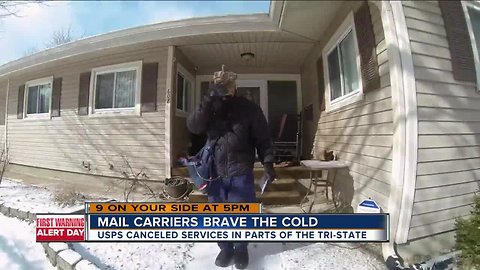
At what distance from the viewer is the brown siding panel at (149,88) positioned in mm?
3941

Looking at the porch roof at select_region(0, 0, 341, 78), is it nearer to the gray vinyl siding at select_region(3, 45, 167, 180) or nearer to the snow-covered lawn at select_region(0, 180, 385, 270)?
the gray vinyl siding at select_region(3, 45, 167, 180)

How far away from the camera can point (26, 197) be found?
8.80ft

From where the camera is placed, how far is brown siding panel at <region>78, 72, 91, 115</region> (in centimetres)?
423

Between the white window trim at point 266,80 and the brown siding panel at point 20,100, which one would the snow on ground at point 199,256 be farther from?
the brown siding panel at point 20,100

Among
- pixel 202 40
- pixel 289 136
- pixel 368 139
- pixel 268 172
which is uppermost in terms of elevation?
pixel 202 40

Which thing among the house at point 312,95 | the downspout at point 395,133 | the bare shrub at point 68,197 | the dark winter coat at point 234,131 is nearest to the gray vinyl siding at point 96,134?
the house at point 312,95

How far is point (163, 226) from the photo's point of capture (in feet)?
4.35

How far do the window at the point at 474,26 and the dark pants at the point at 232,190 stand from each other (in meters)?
1.47

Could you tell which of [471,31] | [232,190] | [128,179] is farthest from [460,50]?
[128,179]

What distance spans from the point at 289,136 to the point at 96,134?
350 cm

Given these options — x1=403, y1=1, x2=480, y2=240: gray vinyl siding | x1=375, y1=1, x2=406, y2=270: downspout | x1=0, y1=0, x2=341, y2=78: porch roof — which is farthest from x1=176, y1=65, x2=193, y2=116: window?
x1=403, y1=1, x2=480, y2=240: gray vinyl siding

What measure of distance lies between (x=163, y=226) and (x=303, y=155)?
3.39 metres

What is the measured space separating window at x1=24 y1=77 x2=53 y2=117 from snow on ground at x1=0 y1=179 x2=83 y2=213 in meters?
1.68

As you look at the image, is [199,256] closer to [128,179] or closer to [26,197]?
[128,179]
